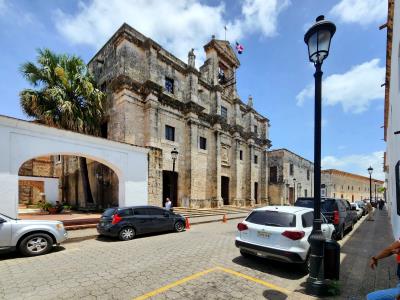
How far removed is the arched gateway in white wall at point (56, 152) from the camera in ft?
31.5

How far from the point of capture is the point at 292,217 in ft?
19.0

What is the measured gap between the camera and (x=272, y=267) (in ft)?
19.4

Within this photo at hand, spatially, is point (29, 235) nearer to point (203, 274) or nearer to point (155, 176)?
point (203, 274)

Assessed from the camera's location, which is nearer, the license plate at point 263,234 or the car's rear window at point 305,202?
the license plate at point 263,234

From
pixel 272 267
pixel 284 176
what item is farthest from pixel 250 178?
pixel 272 267

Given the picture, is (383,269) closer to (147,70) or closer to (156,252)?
(156,252)

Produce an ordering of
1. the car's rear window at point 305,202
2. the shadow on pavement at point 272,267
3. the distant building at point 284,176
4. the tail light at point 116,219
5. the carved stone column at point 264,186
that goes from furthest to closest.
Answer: the distant building at point 284,176, the carved stone column at point 264,186, the car's rear window at point 305,202, the tail light at point 116,219, the shadow on pavement at point 272,267

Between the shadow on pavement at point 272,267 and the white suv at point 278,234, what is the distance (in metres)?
0.30

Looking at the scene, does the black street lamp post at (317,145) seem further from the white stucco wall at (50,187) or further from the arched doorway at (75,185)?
the white stucco wall at (50,187)

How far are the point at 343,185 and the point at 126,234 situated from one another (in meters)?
60.9

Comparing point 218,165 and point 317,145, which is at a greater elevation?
point 317,145

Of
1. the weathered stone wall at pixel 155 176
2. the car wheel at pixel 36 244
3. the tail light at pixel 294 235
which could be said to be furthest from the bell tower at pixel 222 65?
the tail light at pixel 294 235

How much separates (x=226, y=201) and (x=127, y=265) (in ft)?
71.9

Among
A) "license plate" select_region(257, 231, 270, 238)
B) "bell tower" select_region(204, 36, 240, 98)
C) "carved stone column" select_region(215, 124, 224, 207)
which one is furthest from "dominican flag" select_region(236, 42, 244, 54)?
"license plate" select_region(257, 231, 270, 238)
